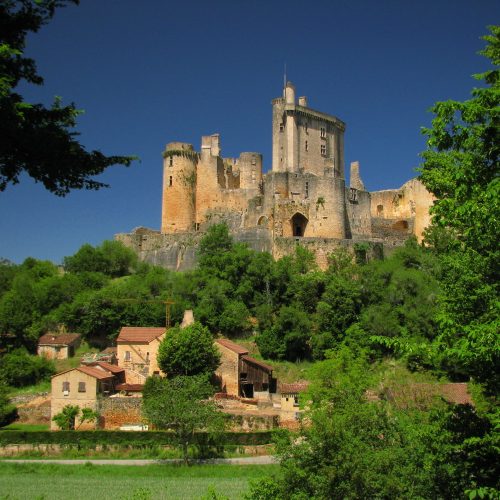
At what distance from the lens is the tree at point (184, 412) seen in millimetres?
32625

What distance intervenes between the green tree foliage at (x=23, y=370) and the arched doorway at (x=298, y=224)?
72.4 ft

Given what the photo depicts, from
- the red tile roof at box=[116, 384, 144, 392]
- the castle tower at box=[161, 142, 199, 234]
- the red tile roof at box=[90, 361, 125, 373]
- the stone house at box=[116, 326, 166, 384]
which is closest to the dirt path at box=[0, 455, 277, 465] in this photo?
the red tile roof at box=[116, 384, 144, 392]

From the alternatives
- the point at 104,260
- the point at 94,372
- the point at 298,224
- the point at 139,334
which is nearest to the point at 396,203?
the point at 298,224

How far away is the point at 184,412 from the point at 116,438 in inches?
160

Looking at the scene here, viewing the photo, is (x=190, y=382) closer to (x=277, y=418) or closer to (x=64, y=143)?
(x=277, y=418)

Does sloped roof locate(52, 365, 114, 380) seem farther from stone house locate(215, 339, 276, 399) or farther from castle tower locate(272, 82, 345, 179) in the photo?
castle tower locate(272, 82, 345, 179)

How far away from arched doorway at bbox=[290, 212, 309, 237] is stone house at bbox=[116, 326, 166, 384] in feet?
54.4

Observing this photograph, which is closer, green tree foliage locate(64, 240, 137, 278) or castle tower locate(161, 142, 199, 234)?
green tree foliage locate(64, 240, 137, 278)

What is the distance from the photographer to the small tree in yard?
36562 mm

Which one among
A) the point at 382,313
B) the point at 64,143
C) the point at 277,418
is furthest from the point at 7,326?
the point at 64,143

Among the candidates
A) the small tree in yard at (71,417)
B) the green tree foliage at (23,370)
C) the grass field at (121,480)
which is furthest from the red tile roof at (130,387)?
the grass field at (121,480)

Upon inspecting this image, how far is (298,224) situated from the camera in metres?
55.2

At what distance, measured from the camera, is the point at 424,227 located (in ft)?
190

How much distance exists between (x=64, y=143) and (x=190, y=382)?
2745 cm
